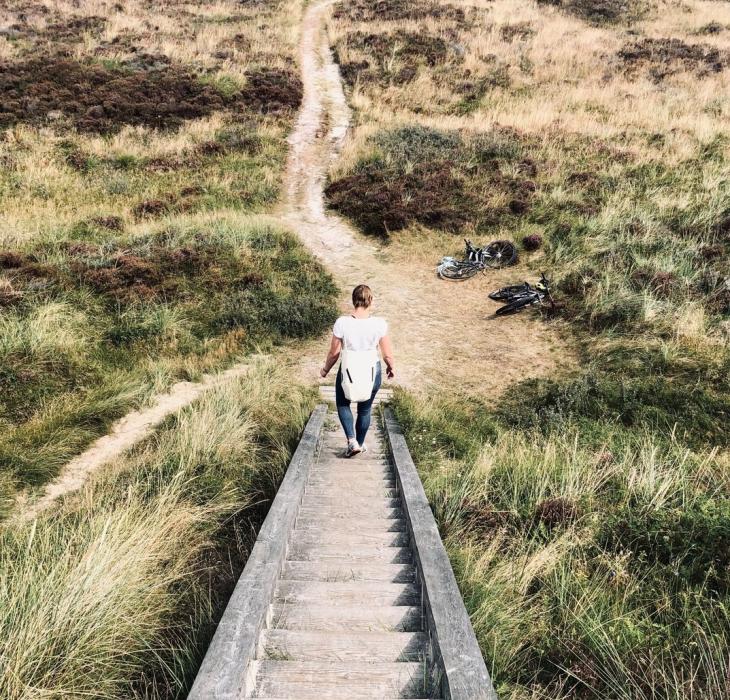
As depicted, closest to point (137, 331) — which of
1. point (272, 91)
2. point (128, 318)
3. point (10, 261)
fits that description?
point (128, 318)

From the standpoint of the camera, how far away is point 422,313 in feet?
39.7

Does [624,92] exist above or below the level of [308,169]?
above

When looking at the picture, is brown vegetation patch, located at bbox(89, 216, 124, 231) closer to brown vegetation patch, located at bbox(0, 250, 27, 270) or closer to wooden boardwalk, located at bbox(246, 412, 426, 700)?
brown vegetation patch, located at bbox(0, 250, 27, 270)

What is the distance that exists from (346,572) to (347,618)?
0.54 m

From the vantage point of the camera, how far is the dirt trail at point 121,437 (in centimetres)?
606

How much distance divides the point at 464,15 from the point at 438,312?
31.8m

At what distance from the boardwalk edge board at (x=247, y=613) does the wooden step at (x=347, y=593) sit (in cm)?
14

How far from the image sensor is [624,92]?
78.5 feet

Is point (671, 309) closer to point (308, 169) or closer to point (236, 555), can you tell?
point (236, 555)

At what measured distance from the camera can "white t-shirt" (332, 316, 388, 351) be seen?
562 centimetres

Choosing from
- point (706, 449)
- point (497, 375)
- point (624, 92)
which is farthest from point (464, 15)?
point (706, 449)

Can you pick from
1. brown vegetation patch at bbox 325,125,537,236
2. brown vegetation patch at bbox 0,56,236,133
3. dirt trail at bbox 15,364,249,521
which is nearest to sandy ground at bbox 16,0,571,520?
dirt trail at bbox 15,364,249,521

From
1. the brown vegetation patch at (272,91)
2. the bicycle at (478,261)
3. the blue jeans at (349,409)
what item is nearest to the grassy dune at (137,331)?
the brown vegetation patch at (272,91)

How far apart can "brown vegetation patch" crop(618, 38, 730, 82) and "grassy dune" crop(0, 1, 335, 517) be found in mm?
17955
